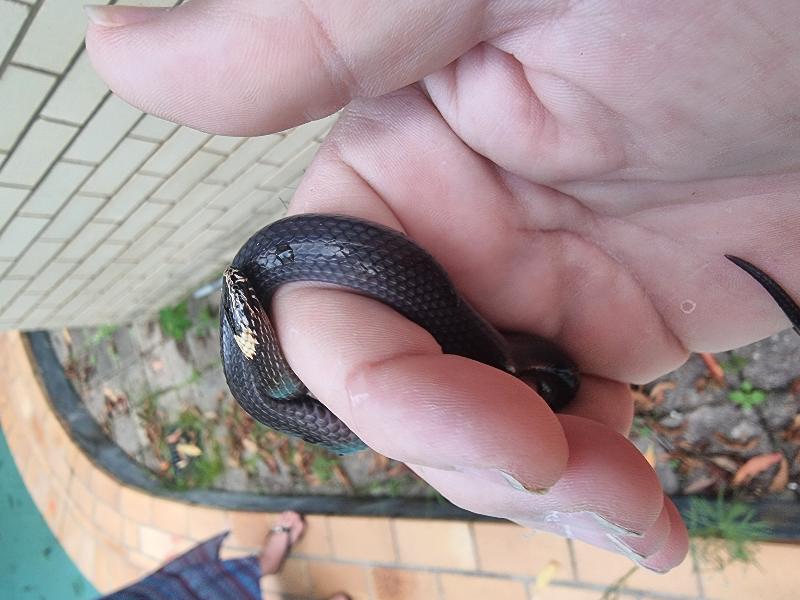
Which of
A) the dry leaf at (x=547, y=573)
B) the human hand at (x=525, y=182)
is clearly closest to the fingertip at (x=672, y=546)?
the human hand at (x=525, y=182)

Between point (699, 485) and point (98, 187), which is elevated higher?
point (98, 187)

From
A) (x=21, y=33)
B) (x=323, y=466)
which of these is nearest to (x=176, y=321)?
(x=323, y=466)

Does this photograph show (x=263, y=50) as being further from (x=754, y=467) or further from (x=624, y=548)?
(x=754, y=467)

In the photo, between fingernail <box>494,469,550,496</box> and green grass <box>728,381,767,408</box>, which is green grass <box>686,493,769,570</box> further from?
→ fingernail <box>494,469,550,496</box>

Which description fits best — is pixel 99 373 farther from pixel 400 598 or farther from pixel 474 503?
pixel 474 503

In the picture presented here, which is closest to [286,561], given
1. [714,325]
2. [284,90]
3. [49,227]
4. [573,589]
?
[573,589]
